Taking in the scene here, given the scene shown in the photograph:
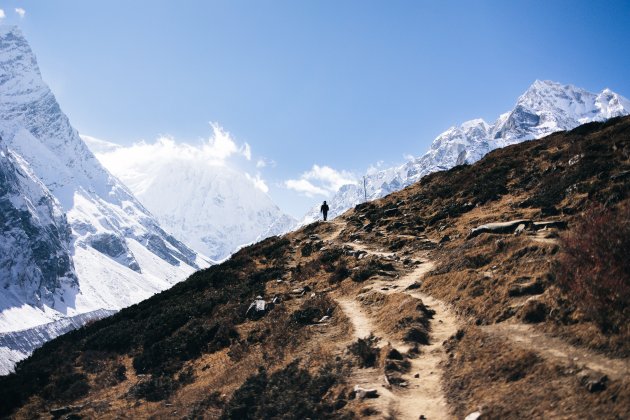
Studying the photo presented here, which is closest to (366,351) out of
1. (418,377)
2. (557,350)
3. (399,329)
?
(399,329)

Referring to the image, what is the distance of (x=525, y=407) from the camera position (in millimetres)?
11836

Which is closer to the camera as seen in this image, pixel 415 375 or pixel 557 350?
pixel 557 350

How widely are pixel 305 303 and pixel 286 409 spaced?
374 inches

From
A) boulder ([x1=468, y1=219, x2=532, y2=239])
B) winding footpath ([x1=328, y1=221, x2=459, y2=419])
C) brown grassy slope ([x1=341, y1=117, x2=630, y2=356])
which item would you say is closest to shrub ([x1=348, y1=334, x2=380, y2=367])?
winding footpath ([x1=328, y1=221, x2=459, y2=419])

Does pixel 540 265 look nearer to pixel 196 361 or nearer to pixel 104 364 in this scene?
pixel 196 361

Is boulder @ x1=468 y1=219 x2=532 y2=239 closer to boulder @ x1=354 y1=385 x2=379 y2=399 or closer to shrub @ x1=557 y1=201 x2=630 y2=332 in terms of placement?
shrub @ x1=557 y1=201 x2=630 y2=332

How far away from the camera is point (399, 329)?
1889cm

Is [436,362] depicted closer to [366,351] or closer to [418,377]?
[418,377]

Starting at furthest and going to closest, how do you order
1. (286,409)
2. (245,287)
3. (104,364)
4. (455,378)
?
(245,287) → (104,364) → (286,409) → (455,378)

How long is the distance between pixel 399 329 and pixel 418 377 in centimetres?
343

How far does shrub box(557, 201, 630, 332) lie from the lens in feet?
42.5

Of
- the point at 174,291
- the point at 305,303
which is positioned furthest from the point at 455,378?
the point at 174,291

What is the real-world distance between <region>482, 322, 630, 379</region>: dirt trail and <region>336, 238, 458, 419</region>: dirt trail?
2.15 metres

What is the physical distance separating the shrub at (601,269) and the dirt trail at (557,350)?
107cm
